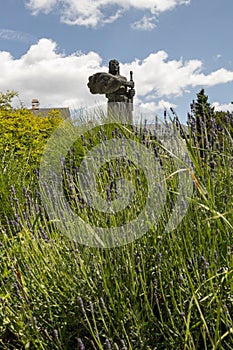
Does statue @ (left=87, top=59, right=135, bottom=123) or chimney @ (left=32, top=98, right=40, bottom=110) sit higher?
chimney @ (left=32, top=98, right=40, bottom=110)

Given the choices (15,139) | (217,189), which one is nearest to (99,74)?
A: (15,139)

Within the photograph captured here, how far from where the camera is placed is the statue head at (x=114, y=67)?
954cm

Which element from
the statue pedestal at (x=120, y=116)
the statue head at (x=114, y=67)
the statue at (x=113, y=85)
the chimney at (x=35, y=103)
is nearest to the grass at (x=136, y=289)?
the statue pedestal at (x=120, y=116)

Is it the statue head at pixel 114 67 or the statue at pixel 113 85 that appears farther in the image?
the statue head at pixel 114 67

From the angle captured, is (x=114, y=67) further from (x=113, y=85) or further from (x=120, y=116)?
(x=120, y=116)

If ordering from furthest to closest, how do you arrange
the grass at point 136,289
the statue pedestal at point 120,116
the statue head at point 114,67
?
the statue head at point 114,67, the statue pedestal at point 120,116, the grass at point 136,289

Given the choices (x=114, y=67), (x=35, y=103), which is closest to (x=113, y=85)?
(x=114, y=67)

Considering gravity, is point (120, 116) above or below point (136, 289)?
above

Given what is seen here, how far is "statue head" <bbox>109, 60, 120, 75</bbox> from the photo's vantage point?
954cm

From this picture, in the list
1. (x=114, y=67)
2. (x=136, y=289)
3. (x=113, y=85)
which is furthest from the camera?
(x=114, y=67)

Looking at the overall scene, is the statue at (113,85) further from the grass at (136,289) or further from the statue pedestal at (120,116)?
the grass at (136,289)

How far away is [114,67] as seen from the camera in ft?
31.3

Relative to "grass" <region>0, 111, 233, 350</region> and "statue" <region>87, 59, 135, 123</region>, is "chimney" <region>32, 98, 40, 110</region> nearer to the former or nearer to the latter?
"statue" <region>87, 59, 135, 123</region>

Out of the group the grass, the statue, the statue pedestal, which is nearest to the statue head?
the statue
